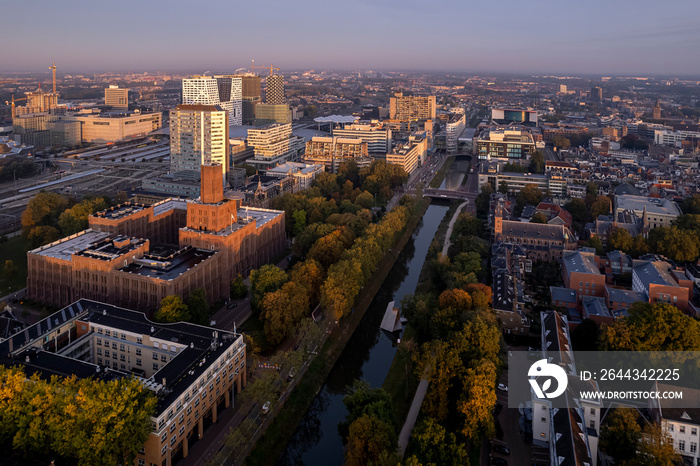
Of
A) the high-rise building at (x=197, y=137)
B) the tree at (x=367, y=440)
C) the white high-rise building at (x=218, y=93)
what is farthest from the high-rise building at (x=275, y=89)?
the tree at (x=367, y=440)

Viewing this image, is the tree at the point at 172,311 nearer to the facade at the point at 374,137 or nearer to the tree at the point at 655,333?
the tree at the point at 655,333

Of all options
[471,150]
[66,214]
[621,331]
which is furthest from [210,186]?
[471,150]

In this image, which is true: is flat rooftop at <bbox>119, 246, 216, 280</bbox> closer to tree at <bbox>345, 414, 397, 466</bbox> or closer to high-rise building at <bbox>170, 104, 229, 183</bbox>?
tree at <bbox>345, 414, 397, 466</bbox>

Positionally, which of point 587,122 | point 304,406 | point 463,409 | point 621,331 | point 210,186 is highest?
point 587,122

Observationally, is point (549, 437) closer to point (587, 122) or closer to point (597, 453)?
point (597, 453)

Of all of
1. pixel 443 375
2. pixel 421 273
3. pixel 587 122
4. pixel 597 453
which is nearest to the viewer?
pixel 597 453

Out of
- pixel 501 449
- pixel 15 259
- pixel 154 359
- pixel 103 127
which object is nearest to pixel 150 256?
pixel 154 359

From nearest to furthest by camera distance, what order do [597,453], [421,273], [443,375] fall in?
[597,453] < [443,375] < [421,273]
